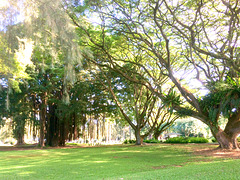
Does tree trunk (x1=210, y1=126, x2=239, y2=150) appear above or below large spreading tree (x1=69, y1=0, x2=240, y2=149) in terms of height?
below

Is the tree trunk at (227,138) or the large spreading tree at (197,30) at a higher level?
the large spreading tree at (197,30)

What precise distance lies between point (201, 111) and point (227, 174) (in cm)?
647

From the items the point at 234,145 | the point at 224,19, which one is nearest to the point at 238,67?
the point at 224,19

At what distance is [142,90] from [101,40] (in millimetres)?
7771

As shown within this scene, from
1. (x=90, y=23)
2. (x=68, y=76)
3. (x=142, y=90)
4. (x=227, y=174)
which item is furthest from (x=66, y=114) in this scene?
(x=227, y=174)

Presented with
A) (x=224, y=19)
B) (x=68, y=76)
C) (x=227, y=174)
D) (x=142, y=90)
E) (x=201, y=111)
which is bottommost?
(x=227, y=174)

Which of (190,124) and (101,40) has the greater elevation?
(101,40)

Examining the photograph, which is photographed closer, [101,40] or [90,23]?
[90,23]

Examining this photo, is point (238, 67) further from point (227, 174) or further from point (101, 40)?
point (101, 40)

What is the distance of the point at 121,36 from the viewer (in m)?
12.4

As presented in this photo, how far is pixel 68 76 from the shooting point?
8305 mm

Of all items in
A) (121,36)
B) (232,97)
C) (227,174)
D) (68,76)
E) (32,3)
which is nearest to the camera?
(227,174)

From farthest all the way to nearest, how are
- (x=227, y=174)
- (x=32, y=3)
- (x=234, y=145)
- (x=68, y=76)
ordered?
(x=234, y=145) → (x=68, y=76) → (x=32, y=3) → (x=227, y=174)

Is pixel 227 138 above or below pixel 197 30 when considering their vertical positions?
below
